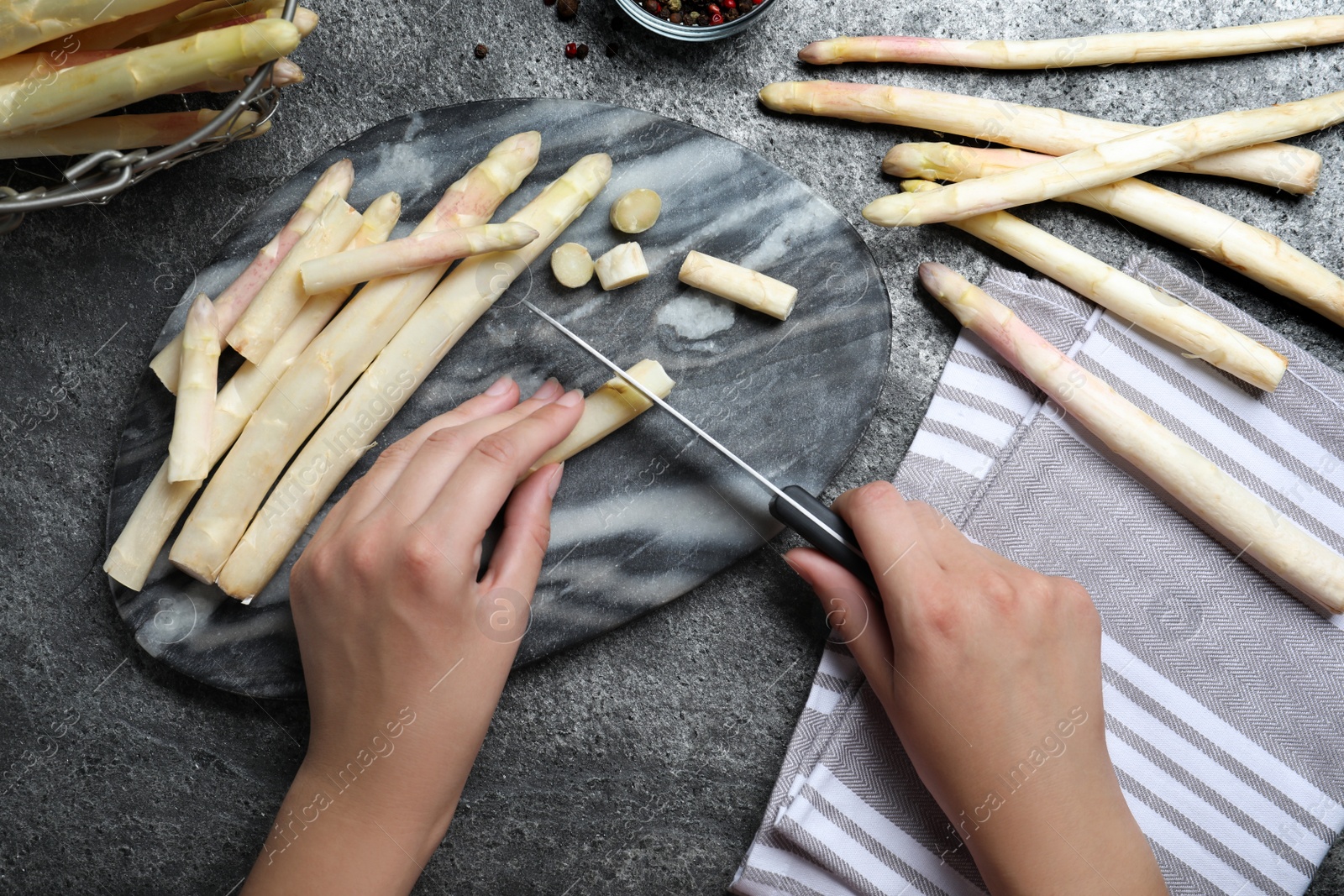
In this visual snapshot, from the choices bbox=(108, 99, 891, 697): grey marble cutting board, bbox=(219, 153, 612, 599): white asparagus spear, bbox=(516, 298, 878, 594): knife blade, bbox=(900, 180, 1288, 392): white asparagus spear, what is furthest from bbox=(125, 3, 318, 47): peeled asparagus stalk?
bbox=(900, 180, 1288, 392): white asparagus spear

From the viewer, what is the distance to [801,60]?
1.88 meters

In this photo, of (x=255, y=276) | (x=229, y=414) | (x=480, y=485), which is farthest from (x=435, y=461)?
(x=255, y=276)

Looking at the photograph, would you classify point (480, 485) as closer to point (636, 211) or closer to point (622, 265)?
point (622, 265)

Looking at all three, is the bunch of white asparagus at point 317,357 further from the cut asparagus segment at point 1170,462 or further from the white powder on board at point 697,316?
the cut asparagus segment at point 1170,462

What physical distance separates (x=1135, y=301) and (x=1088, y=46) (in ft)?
1.94

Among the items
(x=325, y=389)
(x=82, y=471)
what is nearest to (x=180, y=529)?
(x=82, y=471)

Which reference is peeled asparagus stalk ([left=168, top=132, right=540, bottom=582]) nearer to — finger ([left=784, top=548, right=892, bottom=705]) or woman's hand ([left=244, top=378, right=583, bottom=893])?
woman's hand ([left=244, top=378, right=583, bottom=893])

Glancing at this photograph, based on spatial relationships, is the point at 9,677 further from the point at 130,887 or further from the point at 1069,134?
the point at 1069,134

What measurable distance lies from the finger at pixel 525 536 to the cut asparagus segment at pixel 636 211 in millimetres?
534

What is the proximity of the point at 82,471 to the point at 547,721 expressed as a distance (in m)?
1.19

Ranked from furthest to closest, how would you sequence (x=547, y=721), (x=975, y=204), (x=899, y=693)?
(x=547, y=721) < (x=975, y=204) < (x=899, y=693)

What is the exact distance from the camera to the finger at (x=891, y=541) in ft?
5.09

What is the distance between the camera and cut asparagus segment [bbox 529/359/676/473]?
1.70m

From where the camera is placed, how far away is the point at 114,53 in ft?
4.84
